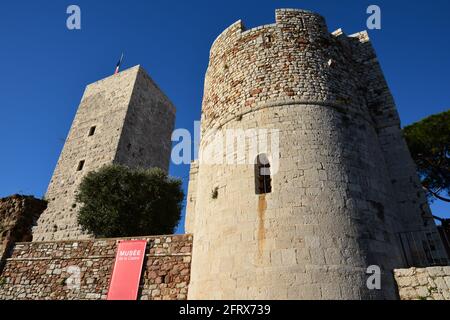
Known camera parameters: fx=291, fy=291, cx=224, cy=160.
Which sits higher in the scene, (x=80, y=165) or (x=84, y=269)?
(x=80, y=165)

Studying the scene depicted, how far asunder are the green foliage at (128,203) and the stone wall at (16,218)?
2441 mm

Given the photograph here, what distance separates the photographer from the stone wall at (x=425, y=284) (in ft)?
17.3

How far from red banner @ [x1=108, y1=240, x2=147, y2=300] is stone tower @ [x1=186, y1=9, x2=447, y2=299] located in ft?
5.86

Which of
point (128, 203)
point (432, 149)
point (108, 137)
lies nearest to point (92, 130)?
point (108, 137)

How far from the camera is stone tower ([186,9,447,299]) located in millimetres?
5453

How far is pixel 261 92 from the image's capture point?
763 centimetres

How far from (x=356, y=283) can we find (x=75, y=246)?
818 cm

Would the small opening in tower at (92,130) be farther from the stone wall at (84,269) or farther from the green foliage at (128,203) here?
the stone wall at (84,269)

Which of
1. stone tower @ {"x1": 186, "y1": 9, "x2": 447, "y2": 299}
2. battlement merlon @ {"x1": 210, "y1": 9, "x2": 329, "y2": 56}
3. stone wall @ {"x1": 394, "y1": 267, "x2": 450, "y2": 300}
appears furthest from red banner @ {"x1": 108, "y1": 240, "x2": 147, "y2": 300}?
battlement merlon @ {"x1": 210, "y1": 9, "x2": 329, "y2": 56}

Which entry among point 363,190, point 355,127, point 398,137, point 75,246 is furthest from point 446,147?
point 75,246

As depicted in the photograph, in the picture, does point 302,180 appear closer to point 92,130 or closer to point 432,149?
point 432,149

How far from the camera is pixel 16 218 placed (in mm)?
10781

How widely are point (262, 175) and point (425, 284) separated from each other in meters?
3.70

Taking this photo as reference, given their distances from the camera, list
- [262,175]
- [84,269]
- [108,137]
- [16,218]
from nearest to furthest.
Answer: [262,175] → [84,269] → [16,218] → [108,137]
